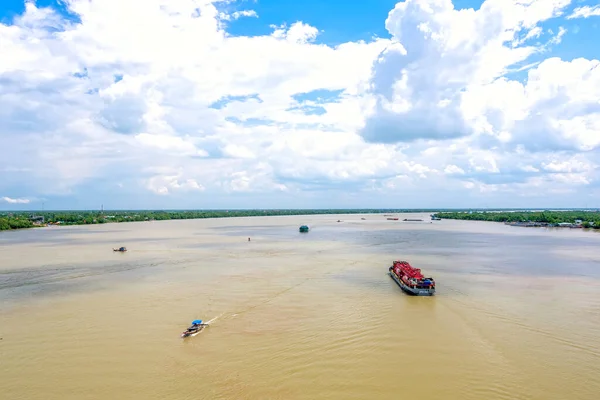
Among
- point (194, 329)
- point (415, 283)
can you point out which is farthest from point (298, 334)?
point (415, 283)

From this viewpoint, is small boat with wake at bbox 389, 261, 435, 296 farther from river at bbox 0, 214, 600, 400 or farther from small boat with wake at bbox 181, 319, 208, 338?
small boat with wake at bbox 181, 319, 208, 338

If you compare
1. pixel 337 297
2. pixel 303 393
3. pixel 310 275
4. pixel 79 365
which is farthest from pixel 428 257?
pixel 79 365

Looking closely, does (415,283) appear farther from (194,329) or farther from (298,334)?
(194,329)

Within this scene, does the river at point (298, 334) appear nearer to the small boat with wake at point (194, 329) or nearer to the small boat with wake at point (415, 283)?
the small boat with wake at point (194, 329)

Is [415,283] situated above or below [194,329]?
above

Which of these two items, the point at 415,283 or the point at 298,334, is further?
the point at 415,283

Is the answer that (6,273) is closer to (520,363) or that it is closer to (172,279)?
(172,279)

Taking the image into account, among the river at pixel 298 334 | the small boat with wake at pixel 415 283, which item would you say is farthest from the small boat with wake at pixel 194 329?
the small boat with wake at pixel 415 283
